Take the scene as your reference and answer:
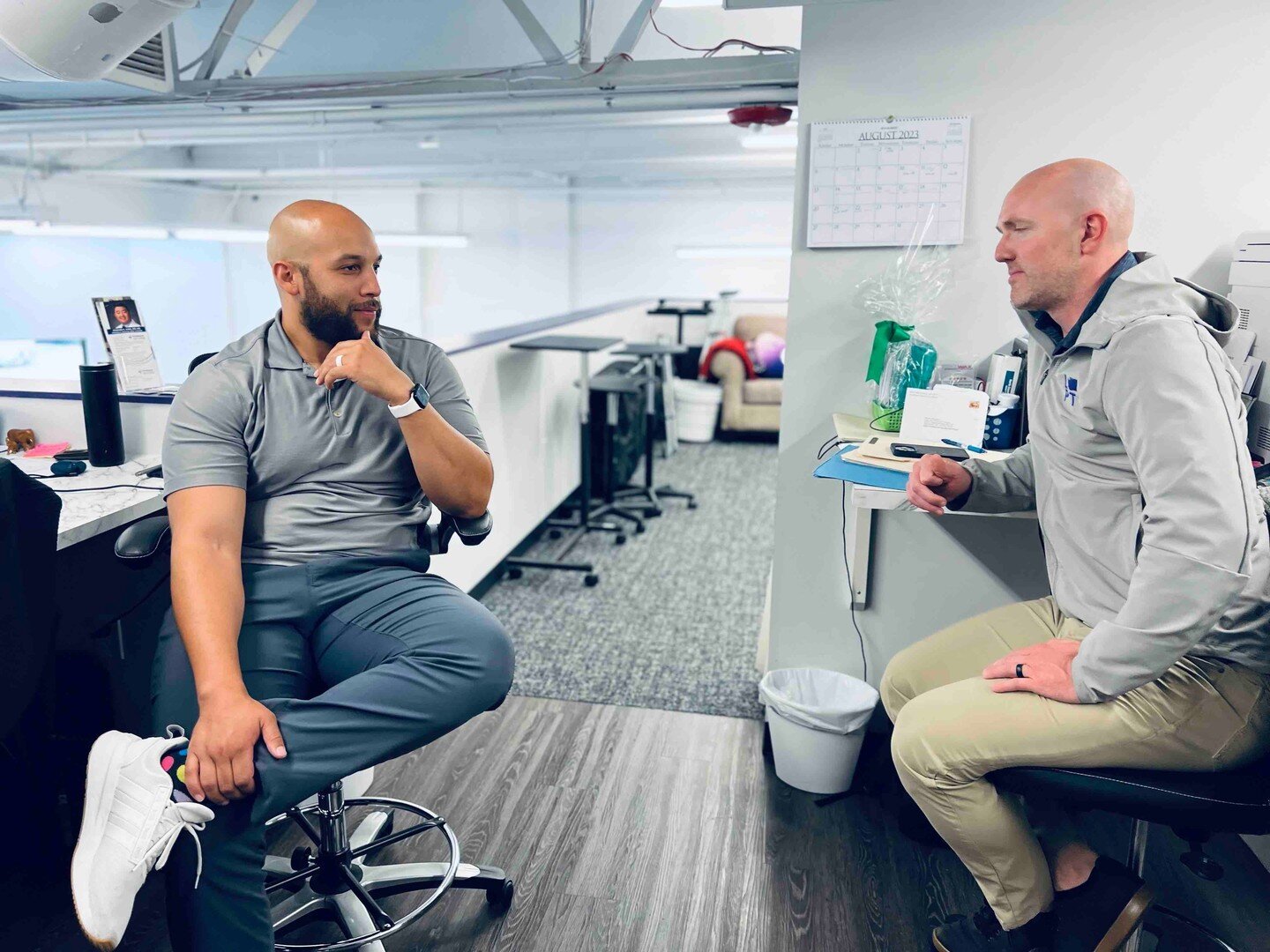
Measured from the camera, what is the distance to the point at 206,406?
141 cm

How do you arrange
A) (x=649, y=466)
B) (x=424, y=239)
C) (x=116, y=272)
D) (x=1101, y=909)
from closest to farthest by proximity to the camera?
(x=1101, y=909) < (x=649, y=466) < (x=424, y=239) < (x=116, y=272)

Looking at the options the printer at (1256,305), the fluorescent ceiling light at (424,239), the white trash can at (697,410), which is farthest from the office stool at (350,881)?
the fluorescent ceiling light at (424,239)

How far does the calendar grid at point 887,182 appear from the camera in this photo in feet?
6.13

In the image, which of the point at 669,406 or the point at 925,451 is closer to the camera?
the point at 925,451

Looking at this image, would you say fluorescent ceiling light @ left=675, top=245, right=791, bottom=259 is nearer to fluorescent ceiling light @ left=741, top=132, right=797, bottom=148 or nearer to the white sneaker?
fluorescent ceiling light @ left=741, top=132, right=797, bottom=148

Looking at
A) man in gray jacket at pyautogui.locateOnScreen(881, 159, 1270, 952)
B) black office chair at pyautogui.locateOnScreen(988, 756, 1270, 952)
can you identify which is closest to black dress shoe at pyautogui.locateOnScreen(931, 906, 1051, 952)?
man in gray jacket at pyautogui.locateOnScreen(881, 159, 1270, 952)

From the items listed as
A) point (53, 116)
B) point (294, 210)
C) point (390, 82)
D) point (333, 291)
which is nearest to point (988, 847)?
point (333, 291)

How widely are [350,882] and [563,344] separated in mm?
2122

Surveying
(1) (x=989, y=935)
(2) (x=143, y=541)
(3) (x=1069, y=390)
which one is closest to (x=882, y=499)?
(3) (x=1069, y=390)

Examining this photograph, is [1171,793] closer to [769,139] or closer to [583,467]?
[583,467]

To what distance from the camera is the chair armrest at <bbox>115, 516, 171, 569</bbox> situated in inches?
53.2

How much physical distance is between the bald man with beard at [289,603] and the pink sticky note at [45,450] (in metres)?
0.86

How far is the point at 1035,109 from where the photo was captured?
5.99ft

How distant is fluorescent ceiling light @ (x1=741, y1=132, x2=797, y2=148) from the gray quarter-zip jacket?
4.03 m
